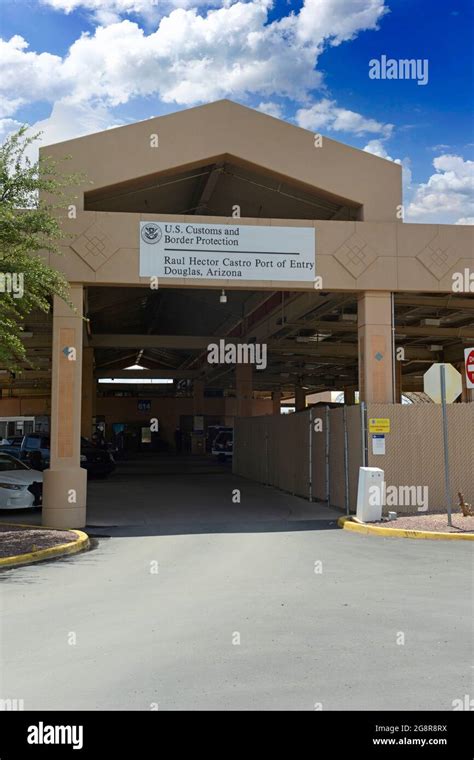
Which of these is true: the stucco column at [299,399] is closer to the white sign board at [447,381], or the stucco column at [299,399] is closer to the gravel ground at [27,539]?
the white sign board at [447,381]

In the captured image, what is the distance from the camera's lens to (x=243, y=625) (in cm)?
670

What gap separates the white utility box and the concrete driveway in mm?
839

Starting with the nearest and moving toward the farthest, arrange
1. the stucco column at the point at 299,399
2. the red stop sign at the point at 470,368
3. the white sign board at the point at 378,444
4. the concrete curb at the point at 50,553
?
the concrete curb at the point at 50,553 → the red stop sign at the point at 470,368 → the white sign board at the point at 378,444 → the stucco column at the point at 299,399

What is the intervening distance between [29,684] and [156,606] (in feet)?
8.59

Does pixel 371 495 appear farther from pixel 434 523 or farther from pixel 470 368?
pixel 470 368

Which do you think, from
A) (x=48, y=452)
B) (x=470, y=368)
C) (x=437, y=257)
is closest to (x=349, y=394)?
(x=48, y=452)

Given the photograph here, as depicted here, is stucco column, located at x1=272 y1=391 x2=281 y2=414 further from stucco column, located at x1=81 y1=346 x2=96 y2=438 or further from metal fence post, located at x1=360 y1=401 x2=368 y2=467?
metal fence post, located at x1=360 y1=401 x2=368 y2=467

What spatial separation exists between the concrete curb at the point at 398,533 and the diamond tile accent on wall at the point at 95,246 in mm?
7078

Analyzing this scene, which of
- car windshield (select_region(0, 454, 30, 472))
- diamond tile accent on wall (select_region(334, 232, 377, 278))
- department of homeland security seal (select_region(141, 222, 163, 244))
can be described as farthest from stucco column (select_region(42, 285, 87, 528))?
diamond tile accent on wall (select_region(334, 232, 377, 278))

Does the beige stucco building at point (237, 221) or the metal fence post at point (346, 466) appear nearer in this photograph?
the beige stucco building at point (237, 221)

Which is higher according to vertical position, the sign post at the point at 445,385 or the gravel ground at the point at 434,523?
the sign post at the point at 445,385

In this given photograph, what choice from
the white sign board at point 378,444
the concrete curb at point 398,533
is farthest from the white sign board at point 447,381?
the concrete curb at point 398,533

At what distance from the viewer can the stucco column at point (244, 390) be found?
31.6 metres
